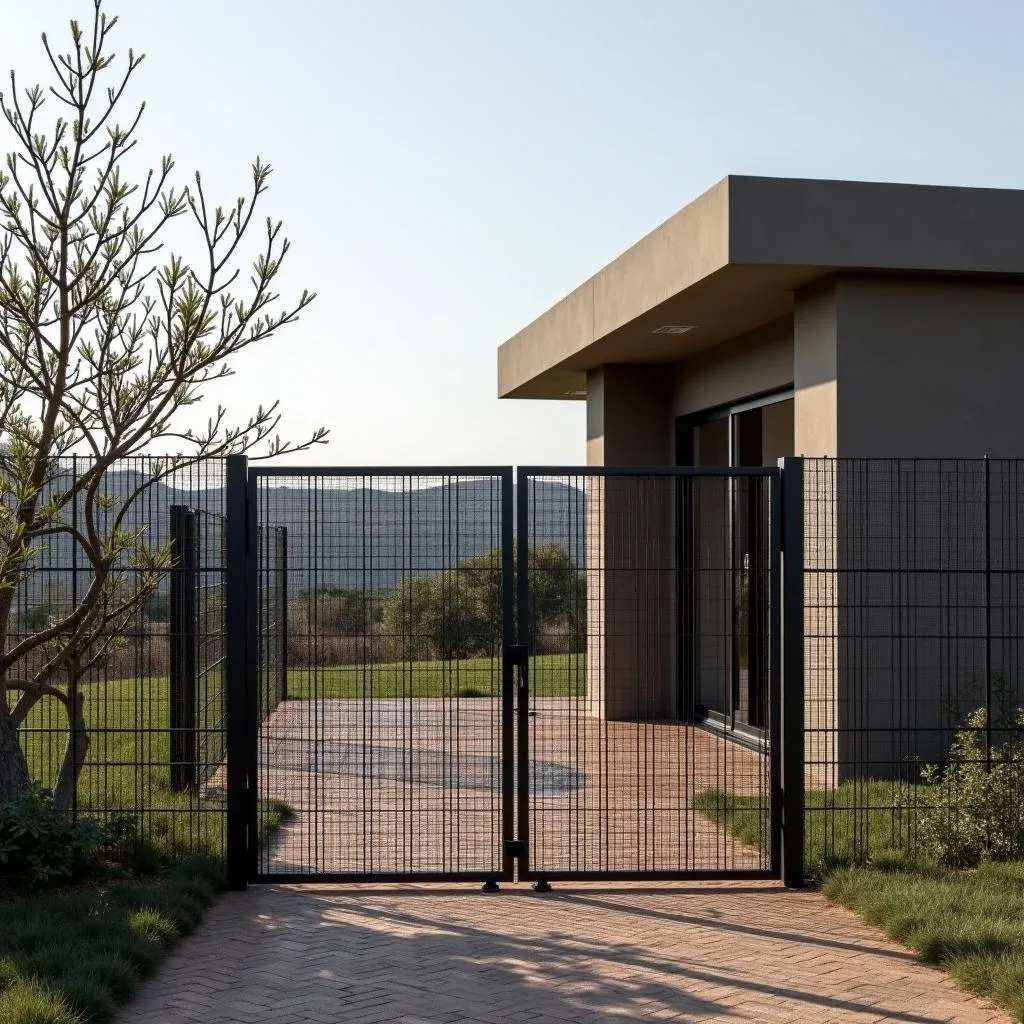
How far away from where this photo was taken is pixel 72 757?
8258 millimetres

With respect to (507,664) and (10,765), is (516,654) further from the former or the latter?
(10,765)

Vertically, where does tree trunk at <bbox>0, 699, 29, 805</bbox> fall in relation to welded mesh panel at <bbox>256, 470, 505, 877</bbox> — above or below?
below

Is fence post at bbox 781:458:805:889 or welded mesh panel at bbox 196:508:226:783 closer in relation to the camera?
fence post at bbox 781:458:805:889

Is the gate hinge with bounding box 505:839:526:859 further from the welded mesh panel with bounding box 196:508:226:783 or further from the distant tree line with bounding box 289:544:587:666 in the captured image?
the welded mesh panel with bounding box 196:508:226:783

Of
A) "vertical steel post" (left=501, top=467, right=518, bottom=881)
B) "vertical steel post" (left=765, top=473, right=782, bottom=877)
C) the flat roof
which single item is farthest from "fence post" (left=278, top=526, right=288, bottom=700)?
the flat roof

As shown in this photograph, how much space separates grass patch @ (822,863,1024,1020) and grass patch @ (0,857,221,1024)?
3.56 meters

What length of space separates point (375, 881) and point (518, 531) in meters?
2.22

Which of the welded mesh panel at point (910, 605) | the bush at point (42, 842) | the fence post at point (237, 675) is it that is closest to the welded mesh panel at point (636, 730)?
the welded mesh panel at point (910, 605)

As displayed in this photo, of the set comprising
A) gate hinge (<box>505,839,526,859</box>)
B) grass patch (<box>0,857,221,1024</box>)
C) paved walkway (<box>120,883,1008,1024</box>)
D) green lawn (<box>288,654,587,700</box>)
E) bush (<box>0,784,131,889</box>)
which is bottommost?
paved walkway (<box>120,883,1008,1024</box>)

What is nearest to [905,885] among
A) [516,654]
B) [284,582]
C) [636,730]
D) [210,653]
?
[516,654]

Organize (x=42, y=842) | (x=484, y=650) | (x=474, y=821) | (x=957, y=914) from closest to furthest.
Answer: (x=957, y=914) → (x=42, y=842) → (x=484, y=650) → (x=474, y=821)

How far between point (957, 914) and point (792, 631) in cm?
193

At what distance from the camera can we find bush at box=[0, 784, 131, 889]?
7402 millimetres

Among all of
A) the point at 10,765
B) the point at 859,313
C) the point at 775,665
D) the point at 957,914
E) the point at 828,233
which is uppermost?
the point at 828,233
